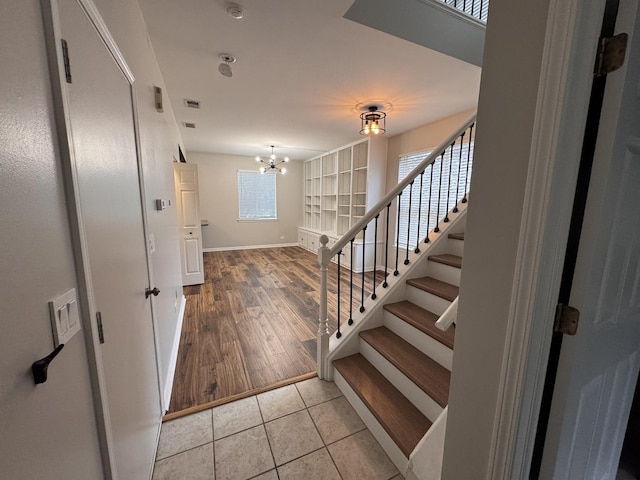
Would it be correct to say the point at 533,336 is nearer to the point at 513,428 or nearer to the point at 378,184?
the point at 513,428

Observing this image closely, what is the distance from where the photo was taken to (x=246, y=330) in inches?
116

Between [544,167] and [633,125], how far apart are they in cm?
31

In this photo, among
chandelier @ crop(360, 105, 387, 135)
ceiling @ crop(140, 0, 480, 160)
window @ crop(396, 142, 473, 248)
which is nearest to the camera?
ceiling @ crop(140, 0, 480, 160)

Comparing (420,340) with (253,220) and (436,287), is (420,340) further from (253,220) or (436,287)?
(253,220)

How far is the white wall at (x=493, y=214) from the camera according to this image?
712 millimetres

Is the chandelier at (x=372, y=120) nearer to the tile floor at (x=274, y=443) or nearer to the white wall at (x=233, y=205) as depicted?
the tile floor at (x=274, y=443)

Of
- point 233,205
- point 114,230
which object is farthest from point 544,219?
point 233,205

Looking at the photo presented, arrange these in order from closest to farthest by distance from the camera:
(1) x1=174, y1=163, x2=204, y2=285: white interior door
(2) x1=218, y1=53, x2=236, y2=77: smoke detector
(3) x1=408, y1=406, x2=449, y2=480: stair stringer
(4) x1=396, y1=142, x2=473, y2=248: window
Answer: (3) x1=408, y1=406, x2=449, y2=480: stair stringer < (2) x1=218, y1=53, x2=236, y2=77: smoke detector < (4) x1=396, y1=142, x2=473, y2=248: window < (1) x1=174, y1=163, x2=204, y2=285: white interior door

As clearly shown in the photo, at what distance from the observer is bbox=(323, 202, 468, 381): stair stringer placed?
208cm

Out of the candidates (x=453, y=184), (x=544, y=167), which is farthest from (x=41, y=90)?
(x=453, y=184)

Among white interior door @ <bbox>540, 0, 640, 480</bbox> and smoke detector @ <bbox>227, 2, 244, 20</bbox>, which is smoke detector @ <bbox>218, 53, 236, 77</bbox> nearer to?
smoke detector @ <bbox>227, 2, 244, 20</bbox>

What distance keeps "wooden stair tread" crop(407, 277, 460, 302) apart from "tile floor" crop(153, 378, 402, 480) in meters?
1.04

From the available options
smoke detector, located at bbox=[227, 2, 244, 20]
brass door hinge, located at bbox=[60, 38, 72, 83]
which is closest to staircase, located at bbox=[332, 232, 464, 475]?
brass door hinge, located at bbox=[60, 38, 72, 83]

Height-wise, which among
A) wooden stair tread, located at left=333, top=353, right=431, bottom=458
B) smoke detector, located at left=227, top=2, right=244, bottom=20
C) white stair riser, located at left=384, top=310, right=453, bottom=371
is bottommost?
wooden stair tread, located at left=333, top=353, right=431, bottom=458
